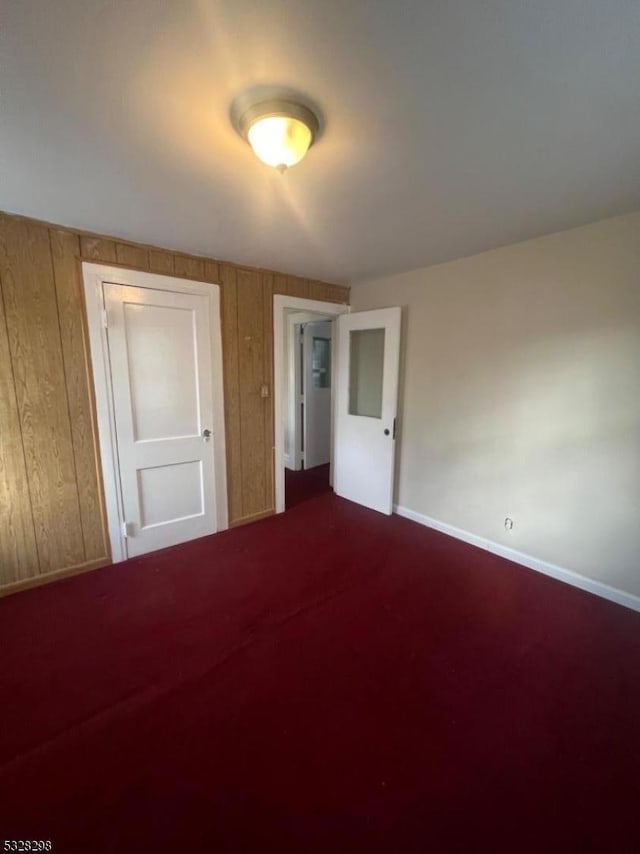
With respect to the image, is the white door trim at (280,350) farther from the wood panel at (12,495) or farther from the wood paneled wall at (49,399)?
the wood panel at (12,495)

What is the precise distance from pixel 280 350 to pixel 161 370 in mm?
1100

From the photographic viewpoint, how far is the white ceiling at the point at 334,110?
903 millimetres

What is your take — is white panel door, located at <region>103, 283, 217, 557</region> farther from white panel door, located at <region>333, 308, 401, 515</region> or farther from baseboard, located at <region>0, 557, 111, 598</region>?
white panel door, located at <region>333, 308, 401, 515</region>

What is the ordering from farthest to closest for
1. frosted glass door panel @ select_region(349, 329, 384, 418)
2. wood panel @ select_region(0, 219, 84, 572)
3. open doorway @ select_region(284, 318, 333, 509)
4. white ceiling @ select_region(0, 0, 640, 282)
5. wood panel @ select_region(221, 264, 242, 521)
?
open doorway @ select_region(284, 318, 333, 509), frosted glass door panel @ select_region(349, 329, 384, 418), wood panel @ select_region(221, 264, 242, 521), wood panel @ select_region(0, 219, 84, 572), white ceiling @ select_region(0, 0, 640, 282)

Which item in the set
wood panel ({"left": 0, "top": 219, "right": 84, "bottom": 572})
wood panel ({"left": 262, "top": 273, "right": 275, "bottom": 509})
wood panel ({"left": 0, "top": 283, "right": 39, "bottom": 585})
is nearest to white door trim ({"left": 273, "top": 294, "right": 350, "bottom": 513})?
wood panel ({"left": 262, "top": 273, "right": 275, "bottom": 509})

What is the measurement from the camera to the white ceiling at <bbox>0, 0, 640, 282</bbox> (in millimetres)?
903

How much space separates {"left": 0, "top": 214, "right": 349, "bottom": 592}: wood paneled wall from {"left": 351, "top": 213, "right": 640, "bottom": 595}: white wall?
2118mm

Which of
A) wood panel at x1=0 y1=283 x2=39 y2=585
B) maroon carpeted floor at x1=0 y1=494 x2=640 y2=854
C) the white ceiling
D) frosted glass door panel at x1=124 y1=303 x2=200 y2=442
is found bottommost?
maroon carpeted floor at x1=0 y1=494 x2=640 y2=854

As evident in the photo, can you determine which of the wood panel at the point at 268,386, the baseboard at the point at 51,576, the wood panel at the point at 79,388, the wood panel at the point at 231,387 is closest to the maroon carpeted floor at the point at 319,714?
the baseboard at the point at 51,576

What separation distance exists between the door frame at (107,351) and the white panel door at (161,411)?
37 millimetres

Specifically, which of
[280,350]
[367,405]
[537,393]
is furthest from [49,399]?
[537,393]

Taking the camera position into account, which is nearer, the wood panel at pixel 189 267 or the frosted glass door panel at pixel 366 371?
the wood panel at pixel 189 267

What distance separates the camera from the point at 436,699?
1577mm

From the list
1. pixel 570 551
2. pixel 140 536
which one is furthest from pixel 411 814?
pixel 140 536
